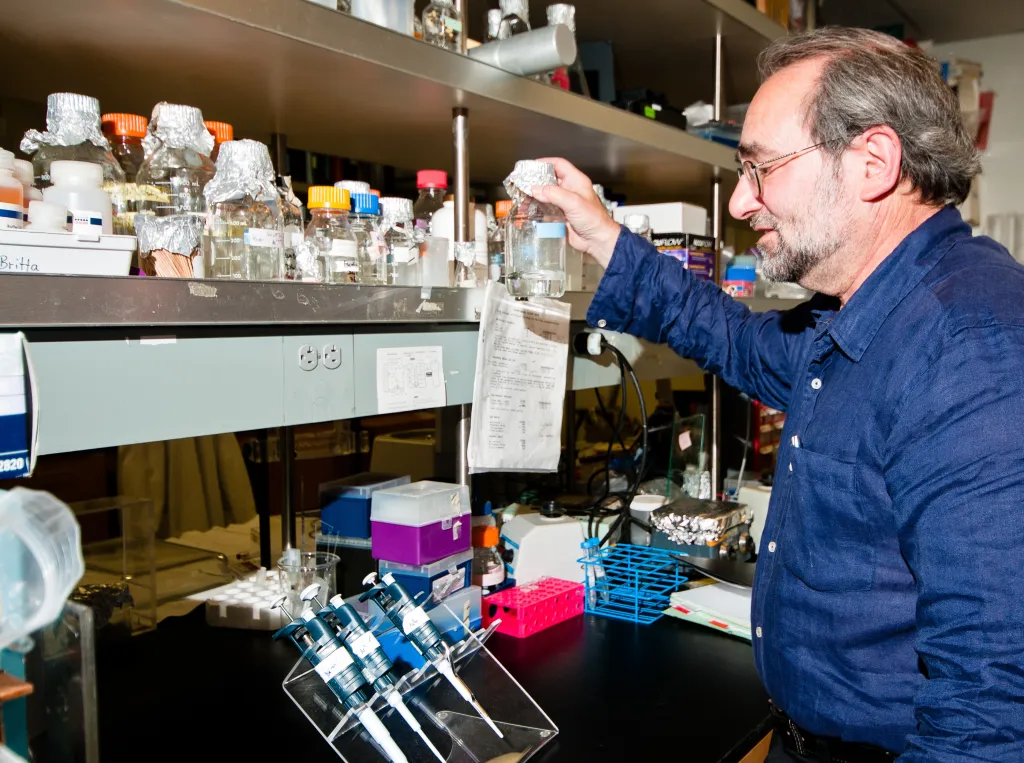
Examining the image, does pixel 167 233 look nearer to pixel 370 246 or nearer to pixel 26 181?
pixel 26 181

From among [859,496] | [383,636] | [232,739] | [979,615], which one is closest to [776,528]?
[859,496]

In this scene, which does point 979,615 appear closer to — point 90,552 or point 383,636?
point 383,636

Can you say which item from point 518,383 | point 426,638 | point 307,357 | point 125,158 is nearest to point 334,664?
point 426,638

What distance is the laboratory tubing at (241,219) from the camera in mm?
1027

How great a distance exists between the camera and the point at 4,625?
0.57 metres

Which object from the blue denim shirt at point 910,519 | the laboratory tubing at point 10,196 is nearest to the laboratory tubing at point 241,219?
the laboratory tubing at point 10,196

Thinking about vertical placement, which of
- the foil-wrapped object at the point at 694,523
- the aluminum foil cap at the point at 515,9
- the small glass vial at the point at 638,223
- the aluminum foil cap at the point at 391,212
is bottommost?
the foil-wrapped object at the point at 694,523

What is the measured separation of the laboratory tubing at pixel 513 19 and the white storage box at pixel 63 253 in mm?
899

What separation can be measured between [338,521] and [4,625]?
934 mm

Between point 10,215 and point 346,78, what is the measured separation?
514 mm

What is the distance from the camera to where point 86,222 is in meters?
0.85

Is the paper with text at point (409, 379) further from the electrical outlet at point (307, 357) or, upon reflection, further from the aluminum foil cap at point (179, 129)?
the aluminum foil cap at point (179, 129)

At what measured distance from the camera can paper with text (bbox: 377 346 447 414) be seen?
1.18 m

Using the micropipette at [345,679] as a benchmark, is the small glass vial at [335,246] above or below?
above
